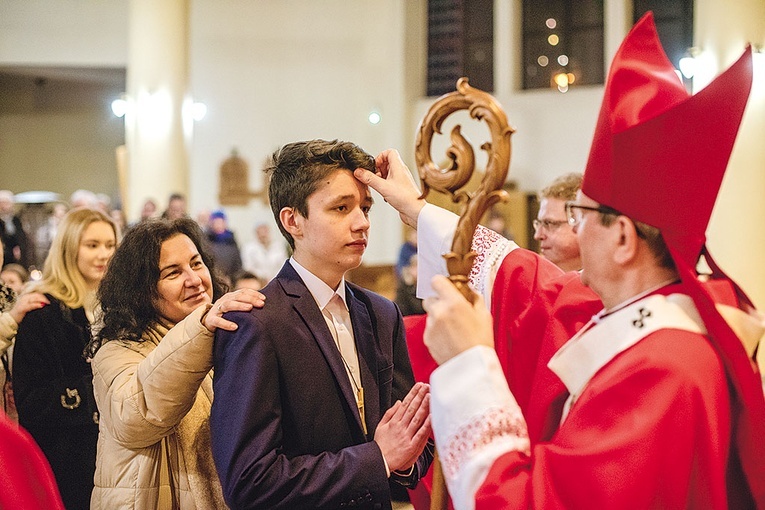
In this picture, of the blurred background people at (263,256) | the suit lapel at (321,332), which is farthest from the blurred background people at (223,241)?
the suit lapel at (321,332)

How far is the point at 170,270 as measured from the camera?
269 cm

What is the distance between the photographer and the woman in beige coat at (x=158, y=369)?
2.17m

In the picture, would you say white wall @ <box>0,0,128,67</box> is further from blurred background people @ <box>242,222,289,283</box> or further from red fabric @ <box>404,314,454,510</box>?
red fabric @ <box>404,314,454,510</box>

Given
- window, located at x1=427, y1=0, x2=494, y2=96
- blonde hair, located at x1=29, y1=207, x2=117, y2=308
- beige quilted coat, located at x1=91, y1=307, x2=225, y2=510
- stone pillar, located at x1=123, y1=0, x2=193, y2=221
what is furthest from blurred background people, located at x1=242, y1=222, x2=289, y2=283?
beige quilted coat, located at x1=91, y1=307, x2=225, y2=510

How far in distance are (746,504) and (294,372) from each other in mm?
950

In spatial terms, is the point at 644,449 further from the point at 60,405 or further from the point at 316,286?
the point at 60,405

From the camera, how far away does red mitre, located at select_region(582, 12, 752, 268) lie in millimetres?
1610

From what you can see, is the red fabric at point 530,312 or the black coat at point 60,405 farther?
the black coat at point 60,405

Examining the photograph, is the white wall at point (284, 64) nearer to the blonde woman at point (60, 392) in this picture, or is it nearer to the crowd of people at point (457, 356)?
the blonde woman at point (60, 392)

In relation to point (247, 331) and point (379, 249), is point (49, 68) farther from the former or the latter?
point (247, 331)

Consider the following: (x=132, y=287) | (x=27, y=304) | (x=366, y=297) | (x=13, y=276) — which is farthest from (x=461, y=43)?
(x=366, y=297)

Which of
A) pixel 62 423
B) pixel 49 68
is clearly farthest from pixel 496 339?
pixel 49 68

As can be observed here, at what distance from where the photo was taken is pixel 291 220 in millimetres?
2256

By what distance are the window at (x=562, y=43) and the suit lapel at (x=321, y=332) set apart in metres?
11.7
